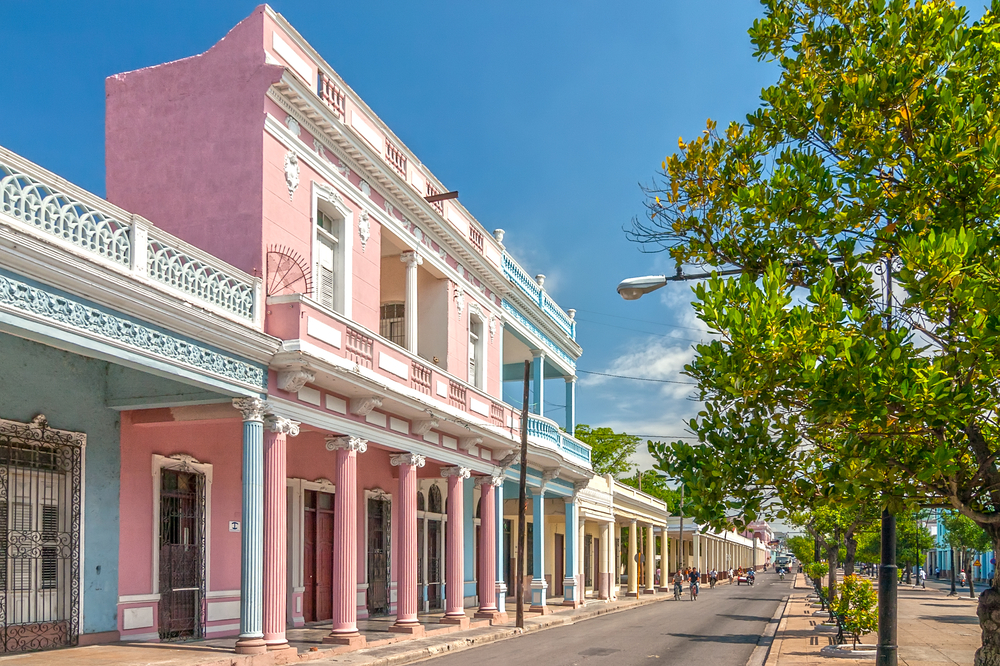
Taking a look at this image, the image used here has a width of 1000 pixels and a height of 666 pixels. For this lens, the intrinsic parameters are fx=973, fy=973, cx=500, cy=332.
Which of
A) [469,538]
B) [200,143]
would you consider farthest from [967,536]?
[200,143]

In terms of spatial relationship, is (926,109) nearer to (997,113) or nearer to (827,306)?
(997,113)

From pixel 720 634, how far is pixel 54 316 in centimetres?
1811

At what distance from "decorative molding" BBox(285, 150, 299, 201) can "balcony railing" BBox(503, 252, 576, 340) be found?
10.1 m

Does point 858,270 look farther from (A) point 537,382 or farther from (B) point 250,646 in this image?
(A) point 537,382

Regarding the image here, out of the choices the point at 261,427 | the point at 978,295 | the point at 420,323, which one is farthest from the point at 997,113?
the point at 420,323

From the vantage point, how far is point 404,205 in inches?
758

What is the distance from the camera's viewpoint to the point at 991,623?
7.14 meters

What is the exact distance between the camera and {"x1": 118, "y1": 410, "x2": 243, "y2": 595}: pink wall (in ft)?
47.2

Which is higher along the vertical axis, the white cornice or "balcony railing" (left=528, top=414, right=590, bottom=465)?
the white cornice

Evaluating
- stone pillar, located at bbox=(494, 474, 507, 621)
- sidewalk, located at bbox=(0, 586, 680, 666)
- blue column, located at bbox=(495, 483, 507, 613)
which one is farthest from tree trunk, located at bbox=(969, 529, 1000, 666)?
blue column, located at bbox=(495, 483, 507, 613)

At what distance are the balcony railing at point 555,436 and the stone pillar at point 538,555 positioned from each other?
1477 mm

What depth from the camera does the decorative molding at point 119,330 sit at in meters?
9.64

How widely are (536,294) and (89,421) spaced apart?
16.2 meters

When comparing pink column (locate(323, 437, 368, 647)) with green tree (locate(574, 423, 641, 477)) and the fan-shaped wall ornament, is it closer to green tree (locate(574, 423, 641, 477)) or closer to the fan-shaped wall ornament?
the fan-shaped wall ornament
